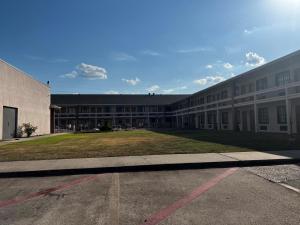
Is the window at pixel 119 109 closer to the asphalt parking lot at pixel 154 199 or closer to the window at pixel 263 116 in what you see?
the window at pixel 263 116

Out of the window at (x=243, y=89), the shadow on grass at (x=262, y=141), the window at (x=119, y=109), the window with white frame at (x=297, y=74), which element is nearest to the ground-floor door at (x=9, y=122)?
the shadow on grass at (x=262, y=141)

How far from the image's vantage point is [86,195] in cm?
612

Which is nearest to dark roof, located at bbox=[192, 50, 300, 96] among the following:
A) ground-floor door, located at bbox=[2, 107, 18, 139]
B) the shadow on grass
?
the shadow on grass

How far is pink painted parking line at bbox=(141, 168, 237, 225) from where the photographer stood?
15.0ft

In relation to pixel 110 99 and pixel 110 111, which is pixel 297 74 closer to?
pixel 110 111

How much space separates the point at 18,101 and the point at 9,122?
3.22 metres

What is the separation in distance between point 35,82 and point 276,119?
102 ft

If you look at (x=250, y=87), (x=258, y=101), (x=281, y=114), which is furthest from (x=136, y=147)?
(x=250, y=87)

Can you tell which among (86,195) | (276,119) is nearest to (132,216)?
(86,195)

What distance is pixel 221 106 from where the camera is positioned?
37.6 metres

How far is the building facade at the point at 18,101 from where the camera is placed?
90.1 ft

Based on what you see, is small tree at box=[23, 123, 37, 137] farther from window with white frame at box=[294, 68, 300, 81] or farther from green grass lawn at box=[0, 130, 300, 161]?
window with white frame at box=[294, 68, 300, 81]

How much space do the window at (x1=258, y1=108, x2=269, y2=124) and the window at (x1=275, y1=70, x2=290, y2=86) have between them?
366cm

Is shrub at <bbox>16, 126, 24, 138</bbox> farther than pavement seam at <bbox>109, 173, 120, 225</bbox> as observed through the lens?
Yes
